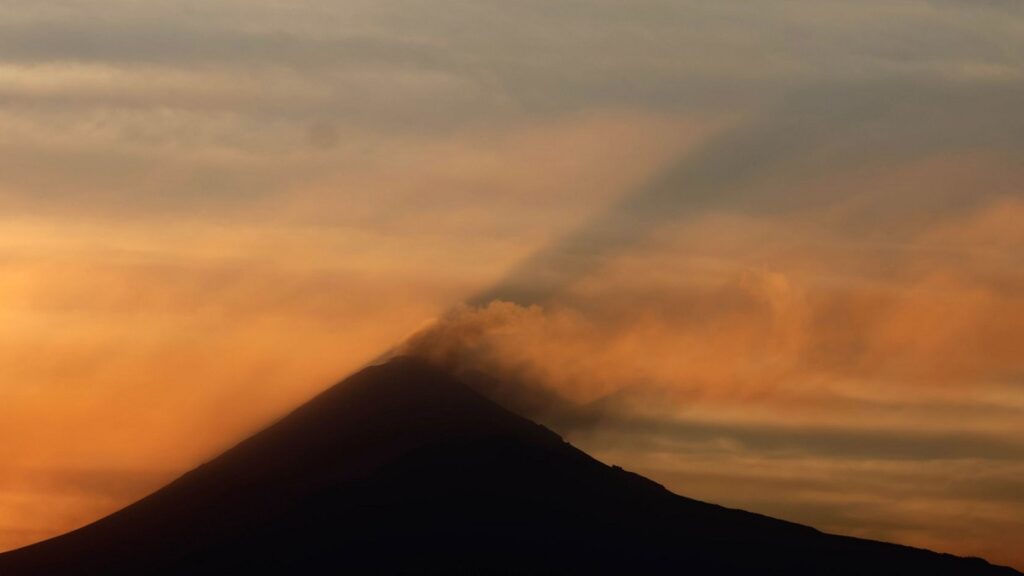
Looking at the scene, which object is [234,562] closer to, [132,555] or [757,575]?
[132,555]

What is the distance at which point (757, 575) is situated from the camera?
19662 cm

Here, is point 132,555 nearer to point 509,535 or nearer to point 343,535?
point 343,535

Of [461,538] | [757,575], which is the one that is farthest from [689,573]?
[461,538]

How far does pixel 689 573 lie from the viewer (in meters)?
194

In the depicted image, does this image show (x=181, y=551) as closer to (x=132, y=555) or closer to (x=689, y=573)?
(x=132, y=555)

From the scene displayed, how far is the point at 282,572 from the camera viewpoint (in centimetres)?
19062

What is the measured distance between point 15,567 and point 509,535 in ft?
174

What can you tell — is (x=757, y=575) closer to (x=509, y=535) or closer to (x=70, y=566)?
(x=509, y=535)

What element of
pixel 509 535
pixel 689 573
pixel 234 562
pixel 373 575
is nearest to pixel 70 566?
pixel 234 562

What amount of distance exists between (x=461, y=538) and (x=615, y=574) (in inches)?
711

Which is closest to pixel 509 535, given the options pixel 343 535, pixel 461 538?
pixel 461 538

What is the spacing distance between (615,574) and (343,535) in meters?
29.7

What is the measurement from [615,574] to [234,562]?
39.3 metres

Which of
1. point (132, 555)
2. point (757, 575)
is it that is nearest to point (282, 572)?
point (132, 555)
